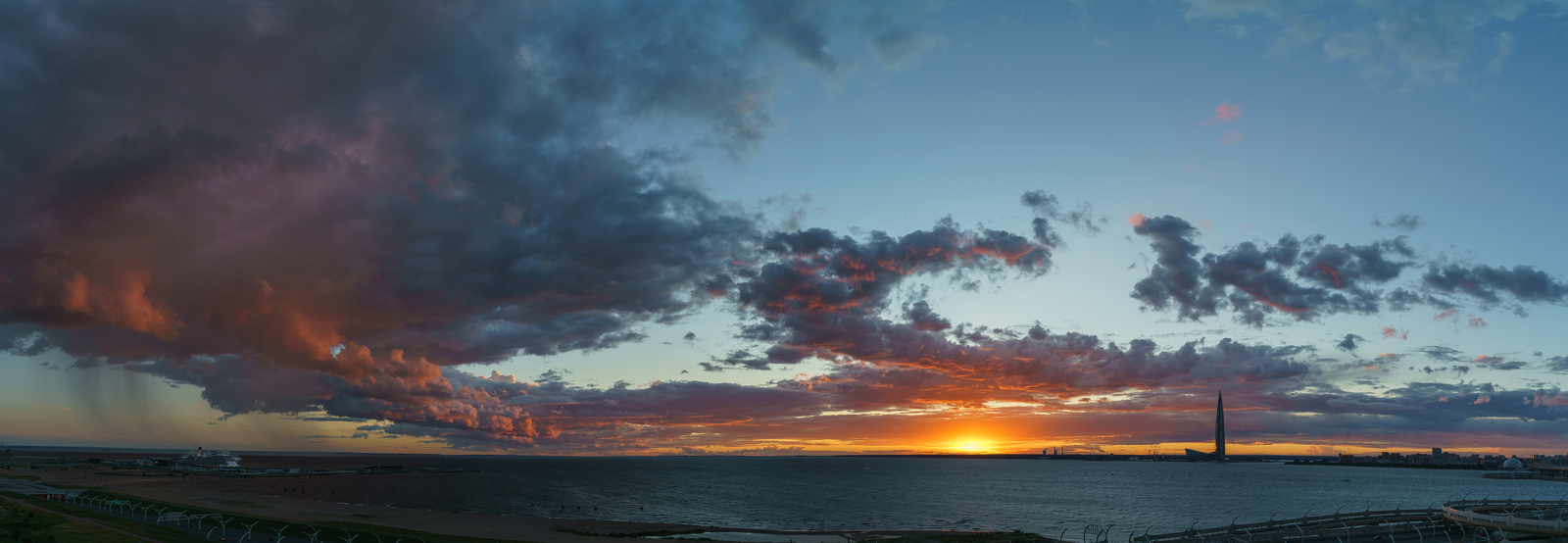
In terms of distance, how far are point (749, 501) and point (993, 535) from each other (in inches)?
3235

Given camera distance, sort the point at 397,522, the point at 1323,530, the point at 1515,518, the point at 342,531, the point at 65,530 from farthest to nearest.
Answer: the point at 397,522, the point at 342,531, the point at 1323,530, the point at 65,530, the point at 1515,518

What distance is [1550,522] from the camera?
4525 cm

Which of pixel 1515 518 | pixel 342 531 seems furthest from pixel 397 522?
pixel 1515 518

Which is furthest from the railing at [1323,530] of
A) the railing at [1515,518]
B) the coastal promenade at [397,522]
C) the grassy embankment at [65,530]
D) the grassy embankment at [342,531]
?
the grassy embankment at [65,530]

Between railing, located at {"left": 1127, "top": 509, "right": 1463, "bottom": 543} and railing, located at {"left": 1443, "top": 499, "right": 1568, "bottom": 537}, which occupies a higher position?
railing, located at {"left": 1443, "top": 499, "right": 1568, "bottom": 537}

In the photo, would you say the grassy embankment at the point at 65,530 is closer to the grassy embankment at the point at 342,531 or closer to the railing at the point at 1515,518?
the grassy embankment at the point at 342,531

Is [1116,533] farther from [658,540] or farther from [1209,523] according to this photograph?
[658,540]

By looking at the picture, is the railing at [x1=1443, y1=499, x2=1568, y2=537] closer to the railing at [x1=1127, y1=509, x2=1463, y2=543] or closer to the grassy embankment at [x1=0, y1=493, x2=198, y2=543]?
the railing at [x1=1127, y1=509, x2=1463, y2=543]

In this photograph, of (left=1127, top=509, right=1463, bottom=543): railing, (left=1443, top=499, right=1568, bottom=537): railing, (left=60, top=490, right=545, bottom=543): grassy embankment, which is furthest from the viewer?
(left=60, top=490, right=545, bottom=543): grassy embankment

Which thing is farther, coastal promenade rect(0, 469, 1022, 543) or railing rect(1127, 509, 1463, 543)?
coastal promenade rect(0, 469, 1022, 543)

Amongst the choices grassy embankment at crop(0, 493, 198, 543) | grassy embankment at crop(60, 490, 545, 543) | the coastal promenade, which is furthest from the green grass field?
grassy embankment at crop(60, 490, 545, 543)

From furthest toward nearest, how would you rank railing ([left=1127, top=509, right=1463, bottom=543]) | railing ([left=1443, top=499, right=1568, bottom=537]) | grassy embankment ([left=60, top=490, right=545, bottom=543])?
grassy embankment ([left=60, top=490, right=545, bottom=543]) → railing ([left=1127, top=509, right=1463, bottom=543]) → railing ([left=1443, top=499, right=1568, bottom=537])

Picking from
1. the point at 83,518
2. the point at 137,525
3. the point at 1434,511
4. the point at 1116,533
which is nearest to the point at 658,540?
the point at 137,525

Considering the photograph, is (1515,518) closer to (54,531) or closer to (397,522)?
(54,531)
